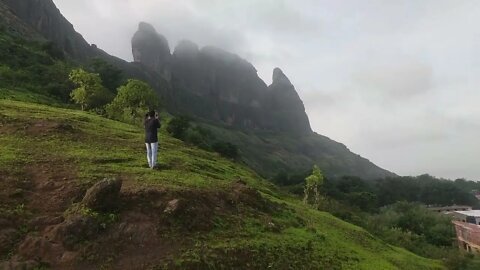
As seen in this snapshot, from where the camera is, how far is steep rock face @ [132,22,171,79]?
187250 millimetres

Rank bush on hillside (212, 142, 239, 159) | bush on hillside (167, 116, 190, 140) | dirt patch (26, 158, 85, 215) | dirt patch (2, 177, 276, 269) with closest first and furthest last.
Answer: dirt patch (2, 177, 276, 269)
dirt patch (26, 158, 85, 215)
bush on hillside (167, 116, 190, 140)
bush on hillside (212, 142, 239, 159)

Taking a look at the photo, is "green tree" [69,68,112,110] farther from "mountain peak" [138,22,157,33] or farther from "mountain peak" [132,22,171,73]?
"mountain peak" [138,22,157,33]

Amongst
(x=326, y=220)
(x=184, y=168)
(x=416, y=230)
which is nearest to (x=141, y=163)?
(x=184, y=168)

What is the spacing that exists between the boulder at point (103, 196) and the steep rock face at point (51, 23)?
403 feet

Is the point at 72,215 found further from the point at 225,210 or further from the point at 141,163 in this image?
the point at 141,163

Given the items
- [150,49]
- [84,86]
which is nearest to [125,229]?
[84,86]

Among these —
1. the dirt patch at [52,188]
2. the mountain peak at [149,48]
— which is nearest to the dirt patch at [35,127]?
the dirt patch at [52,188]

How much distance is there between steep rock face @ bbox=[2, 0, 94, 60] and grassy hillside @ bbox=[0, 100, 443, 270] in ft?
384

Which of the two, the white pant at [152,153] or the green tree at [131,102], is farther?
the green tree at [131,102]

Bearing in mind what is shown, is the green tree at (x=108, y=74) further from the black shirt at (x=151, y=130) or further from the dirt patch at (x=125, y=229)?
the dirt patch at (x=125, y=229)

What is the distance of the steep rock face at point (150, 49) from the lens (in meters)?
187

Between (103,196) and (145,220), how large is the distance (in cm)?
135

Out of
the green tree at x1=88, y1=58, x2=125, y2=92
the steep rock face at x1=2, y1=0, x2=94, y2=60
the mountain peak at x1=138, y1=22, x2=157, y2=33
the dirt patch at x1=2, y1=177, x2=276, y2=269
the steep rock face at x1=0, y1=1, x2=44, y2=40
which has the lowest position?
the dirt patch at x1=2, y1=177, x2=276, y2=269

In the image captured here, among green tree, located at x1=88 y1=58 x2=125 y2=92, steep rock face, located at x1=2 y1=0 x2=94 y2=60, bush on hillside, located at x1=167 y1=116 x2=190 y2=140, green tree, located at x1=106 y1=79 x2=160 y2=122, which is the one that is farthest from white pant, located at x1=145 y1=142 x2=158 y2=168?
steep rock face, located at x1=2 y1=0 x2=94 y2=60
